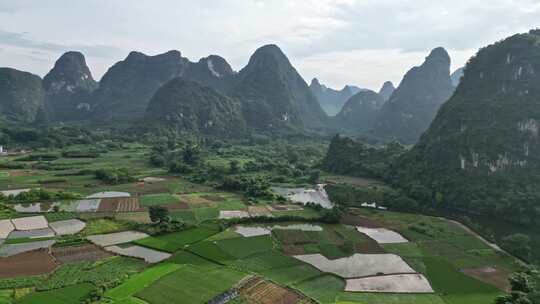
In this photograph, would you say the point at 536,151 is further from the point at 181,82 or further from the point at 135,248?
the point at 181,82

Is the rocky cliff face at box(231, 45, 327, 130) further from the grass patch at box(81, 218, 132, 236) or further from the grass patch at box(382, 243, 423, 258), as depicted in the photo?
the grass patch at box(382, 243, 423, 258)

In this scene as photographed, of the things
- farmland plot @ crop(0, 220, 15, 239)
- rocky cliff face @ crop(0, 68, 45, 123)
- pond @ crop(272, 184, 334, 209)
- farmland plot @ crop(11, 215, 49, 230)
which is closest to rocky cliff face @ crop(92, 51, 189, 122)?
rocky cliff face @ crop(0, 68, 45, 123)

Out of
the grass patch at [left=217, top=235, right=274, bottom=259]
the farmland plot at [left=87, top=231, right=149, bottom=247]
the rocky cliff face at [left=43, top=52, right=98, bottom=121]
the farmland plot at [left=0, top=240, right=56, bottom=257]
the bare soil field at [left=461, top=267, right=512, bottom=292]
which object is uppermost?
the rocky cliff face at [left=43, top=52, right=98, bottom=121]

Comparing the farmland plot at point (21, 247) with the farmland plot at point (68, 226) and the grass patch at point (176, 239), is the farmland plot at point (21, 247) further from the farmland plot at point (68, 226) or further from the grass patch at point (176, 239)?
the grass patch at point (176, 239)

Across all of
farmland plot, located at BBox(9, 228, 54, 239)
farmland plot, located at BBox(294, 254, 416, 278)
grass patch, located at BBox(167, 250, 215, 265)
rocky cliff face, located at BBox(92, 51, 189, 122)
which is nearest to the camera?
grass patch, located at BBox(167, 250, 215, 265)

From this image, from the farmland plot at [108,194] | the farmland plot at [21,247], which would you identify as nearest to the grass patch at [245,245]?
the farmland plot at [21,247]

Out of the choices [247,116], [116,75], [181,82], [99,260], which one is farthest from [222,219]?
[116,75]
